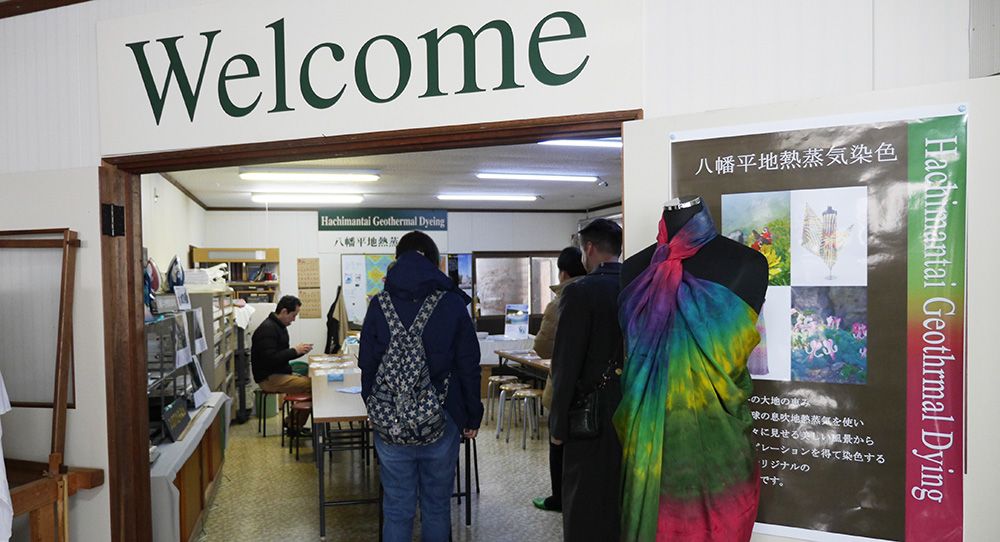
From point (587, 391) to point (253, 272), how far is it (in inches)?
315

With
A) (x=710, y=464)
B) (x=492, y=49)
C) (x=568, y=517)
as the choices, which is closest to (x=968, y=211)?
(x=710, y=464)

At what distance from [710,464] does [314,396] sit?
319 centimetres

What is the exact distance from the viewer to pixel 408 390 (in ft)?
9.21

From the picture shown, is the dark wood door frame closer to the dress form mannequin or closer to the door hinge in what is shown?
the door hinge

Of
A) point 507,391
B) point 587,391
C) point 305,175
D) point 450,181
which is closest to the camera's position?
point 587,391

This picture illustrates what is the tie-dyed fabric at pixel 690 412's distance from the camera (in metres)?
1.53

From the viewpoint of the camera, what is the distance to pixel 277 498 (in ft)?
15.8

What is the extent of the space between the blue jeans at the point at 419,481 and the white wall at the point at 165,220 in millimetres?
3145

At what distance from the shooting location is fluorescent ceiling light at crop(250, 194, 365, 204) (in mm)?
8562

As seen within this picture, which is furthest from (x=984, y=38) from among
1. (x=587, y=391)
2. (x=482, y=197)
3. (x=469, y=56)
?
(x=482, y=197)

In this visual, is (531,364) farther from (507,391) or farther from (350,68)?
(350,68)

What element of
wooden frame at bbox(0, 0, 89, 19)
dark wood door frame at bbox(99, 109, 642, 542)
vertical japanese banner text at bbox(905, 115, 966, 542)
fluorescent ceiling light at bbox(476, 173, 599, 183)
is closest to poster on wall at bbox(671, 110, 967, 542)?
vertical japanese banner text at bbox(905, 115, 966, 542)

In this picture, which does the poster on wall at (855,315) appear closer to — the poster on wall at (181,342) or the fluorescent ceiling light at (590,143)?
the poster on wall at (181,342)

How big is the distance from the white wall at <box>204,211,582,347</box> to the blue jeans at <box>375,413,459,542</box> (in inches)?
293
